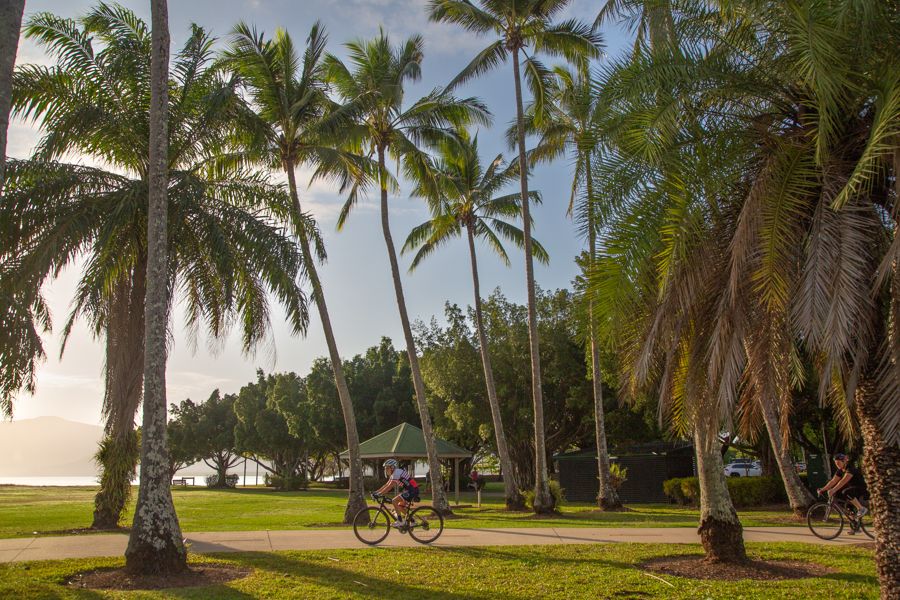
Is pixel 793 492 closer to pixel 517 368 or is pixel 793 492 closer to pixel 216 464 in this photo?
pixel 517 368

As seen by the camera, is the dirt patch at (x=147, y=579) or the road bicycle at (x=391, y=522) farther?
the road bicycle at (x=391, y=522)

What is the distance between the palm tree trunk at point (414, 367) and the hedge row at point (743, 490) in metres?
9.20

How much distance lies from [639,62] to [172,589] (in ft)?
29.3

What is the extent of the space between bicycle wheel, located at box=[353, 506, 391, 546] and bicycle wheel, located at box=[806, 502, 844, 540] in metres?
8.28

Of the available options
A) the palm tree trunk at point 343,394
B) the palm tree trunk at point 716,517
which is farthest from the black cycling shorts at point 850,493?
the palm tree trunk at point 343,394

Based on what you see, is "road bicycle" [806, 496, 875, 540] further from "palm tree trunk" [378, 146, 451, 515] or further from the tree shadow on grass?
"palm tree trunk" [378, 146, 451, 515]

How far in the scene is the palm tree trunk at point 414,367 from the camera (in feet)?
72.8

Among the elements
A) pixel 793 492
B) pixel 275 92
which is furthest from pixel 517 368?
pixel 275 92

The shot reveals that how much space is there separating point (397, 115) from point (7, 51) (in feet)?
54.2

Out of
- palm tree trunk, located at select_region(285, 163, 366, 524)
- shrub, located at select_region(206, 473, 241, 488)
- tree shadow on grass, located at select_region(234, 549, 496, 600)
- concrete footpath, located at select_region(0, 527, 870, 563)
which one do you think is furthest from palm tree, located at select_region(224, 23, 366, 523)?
shrub, located at select_region(206, 473, 241, 488)

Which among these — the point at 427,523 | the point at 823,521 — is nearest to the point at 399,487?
the point at 427,523

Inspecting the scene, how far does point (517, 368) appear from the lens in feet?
117

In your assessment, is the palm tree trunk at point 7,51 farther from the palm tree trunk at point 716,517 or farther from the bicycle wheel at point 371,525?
the palm tree trunk at point 716,517

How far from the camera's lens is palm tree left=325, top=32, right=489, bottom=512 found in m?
22.0
